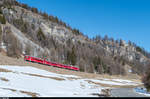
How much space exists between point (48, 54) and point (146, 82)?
91.0 meters

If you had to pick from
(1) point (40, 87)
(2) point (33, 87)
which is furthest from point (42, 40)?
(2) point (33, 87)

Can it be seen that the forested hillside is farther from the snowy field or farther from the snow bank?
the snow bank

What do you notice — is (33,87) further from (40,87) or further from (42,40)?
(42,40)

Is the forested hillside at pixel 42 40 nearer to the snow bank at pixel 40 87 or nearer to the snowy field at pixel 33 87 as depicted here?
the snowy field at pixel 33 87

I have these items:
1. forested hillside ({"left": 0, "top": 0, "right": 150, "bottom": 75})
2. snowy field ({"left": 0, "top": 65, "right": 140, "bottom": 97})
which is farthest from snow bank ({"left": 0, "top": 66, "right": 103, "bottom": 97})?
forested hillside ({"left": 0, "top": 0, "right": 150, "bottom": 75})

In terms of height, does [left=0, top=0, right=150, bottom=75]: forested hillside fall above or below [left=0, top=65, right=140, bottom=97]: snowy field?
above

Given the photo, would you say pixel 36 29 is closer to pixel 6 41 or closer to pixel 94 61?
pixel 94 61

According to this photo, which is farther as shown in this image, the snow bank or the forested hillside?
the forested hillside

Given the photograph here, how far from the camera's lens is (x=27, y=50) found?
97.9 m

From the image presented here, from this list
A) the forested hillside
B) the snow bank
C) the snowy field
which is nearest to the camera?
the snowy field

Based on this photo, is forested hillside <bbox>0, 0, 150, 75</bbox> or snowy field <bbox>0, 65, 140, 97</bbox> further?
forested hillside <bbox>0, 0, 150, 75</bbox>

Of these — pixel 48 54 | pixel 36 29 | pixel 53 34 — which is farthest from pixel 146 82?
pixel 53 34

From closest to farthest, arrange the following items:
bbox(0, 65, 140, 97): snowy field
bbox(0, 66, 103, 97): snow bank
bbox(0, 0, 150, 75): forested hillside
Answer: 1. bbox(0, 65, 140, 97): snowy field
2. bbox(0, 66, 103, 97): snow bank
3. bbox(0, 0, 150, 75): forested hillside

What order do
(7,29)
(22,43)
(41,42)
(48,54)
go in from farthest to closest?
(41,42) → (48,54) → (22,43) → (7,29)
